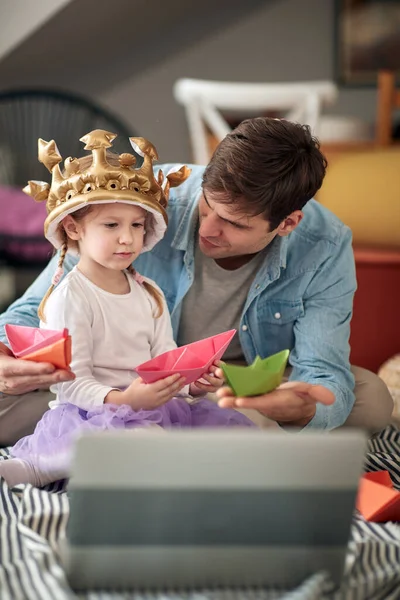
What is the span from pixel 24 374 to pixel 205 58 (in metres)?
3.44

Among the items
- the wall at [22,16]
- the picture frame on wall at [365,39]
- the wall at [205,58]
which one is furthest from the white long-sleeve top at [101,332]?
the picture frame on wall at [365,39]

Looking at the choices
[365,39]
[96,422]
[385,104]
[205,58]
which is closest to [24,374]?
[96,422]

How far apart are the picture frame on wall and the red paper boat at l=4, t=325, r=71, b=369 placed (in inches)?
137

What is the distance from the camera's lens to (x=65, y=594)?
113 cm

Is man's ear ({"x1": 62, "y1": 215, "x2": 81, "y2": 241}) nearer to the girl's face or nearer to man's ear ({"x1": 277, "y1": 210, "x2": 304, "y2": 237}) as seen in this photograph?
the girl's face

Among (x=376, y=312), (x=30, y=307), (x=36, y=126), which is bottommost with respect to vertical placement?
(x=376, y=312)

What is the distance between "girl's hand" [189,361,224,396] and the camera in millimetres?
1474

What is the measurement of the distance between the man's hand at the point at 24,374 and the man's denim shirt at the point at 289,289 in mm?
317

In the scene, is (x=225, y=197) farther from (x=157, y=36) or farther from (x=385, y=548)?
(x=157, y=36)

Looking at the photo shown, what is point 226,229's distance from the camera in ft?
5.32

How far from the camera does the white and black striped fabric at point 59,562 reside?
1.17 metres

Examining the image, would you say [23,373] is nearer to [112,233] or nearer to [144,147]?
[112,233]

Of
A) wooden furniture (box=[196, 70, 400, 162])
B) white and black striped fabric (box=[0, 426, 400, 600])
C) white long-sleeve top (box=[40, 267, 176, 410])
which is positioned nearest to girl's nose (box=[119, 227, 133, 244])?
white long-sleeve top (box=[40, 267, 176, 410])

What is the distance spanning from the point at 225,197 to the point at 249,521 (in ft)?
2.11
